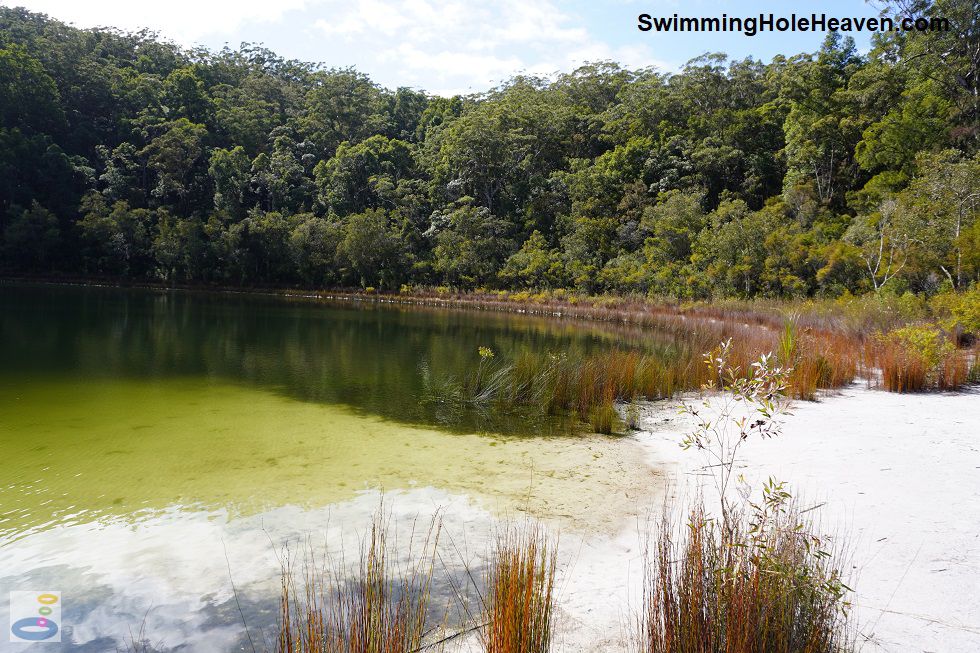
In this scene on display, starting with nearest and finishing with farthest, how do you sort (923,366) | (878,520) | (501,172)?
(878,520) < (923,366) < (501,172)

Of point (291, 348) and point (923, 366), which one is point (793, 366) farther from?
point (291, 348)

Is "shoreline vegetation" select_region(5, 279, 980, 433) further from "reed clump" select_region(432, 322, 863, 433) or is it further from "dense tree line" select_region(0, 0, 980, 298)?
"dense tree line" select_region(0, 0, 980, 298)

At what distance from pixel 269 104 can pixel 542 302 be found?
41.9 meters

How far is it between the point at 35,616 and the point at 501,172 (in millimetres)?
45096

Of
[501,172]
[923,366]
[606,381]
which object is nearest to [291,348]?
[606,381]

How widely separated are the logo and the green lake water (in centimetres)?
5

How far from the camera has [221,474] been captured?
16.3 feet

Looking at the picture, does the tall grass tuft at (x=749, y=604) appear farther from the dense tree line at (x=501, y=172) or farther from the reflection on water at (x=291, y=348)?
the dense tree line at (x=501, y=172)

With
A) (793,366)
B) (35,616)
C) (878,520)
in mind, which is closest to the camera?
(35,616)

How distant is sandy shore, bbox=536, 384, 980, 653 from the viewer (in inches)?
96.9

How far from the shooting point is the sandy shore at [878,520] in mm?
2461

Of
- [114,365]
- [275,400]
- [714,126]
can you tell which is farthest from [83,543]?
[714,126]

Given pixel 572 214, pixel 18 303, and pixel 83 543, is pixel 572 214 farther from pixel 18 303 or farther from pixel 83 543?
pixel 83 543

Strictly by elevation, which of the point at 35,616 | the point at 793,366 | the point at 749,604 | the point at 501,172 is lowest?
the point at 35,616
